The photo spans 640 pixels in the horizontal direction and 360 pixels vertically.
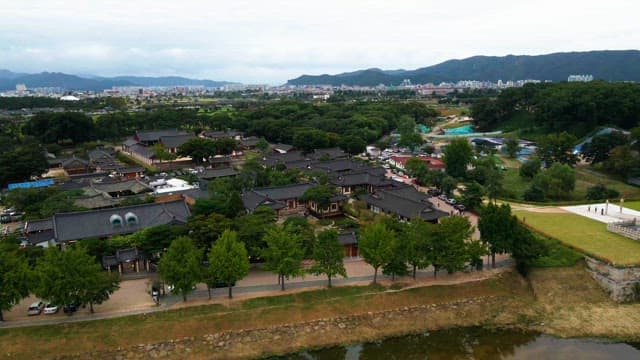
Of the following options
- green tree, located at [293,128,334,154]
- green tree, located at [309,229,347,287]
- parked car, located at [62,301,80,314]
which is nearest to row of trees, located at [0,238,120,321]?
parked car, located at [62,301,80,314]

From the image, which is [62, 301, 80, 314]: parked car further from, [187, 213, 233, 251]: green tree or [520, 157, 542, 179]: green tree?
[520, 157, 542, 179]: green tree

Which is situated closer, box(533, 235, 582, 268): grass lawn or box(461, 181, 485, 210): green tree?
box(533, 235, 582, 268): grass lawn

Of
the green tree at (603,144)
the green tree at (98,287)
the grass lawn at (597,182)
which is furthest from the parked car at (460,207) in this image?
the green tree at (98,287)

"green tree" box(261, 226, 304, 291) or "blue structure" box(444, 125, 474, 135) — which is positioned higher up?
"blue structure" box(444, 125, 474, 135)

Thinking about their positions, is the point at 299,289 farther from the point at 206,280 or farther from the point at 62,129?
the point at 62,129

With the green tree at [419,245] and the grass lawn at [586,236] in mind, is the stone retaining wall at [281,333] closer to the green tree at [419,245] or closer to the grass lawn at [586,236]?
the green tree at [419,245]
